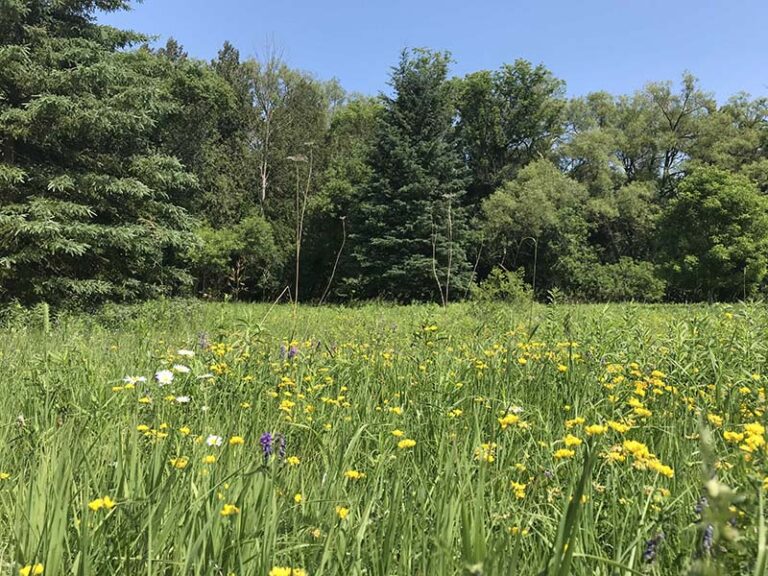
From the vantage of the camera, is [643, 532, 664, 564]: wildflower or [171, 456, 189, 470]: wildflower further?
[171, 456, 189, 470]: wildflower

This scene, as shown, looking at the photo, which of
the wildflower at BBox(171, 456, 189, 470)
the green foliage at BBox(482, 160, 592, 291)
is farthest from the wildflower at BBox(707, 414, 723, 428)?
the green foliage at BBox(482, 160, 592, 291)

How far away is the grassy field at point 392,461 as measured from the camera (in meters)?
1.07

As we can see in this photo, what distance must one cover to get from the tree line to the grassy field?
2.61 meters

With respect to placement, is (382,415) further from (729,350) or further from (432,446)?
(729,350)

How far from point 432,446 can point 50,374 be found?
6.36 ft

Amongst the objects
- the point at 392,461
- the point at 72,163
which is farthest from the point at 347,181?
the point at 392,461

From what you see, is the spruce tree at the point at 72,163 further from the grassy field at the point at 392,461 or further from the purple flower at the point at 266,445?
the purple flower at the point at 266,445

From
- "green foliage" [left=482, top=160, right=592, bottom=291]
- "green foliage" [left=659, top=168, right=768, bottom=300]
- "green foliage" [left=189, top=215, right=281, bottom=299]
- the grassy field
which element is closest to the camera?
the grassy field

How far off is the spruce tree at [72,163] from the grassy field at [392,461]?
6.93 meters

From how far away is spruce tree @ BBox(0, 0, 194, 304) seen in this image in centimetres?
895

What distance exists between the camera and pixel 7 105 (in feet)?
31.0

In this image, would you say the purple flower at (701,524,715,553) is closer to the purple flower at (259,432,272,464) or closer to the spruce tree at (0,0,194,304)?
the purple flower at (259,432,272,464)

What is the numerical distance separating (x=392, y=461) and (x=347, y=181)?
24280 millimetres

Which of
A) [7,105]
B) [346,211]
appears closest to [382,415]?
[7,105]
